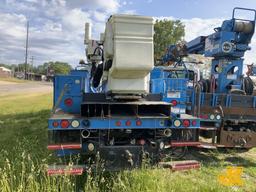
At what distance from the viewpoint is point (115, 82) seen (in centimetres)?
502

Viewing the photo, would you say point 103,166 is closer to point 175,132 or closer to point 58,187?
point 58,187

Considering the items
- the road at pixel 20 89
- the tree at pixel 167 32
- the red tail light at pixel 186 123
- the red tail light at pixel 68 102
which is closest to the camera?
the red tail light at pixel 186 123

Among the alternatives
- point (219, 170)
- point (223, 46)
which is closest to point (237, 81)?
point (223, 46)

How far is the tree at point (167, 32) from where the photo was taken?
29.9 metres

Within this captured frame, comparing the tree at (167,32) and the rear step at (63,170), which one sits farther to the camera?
the tree at (167,32)

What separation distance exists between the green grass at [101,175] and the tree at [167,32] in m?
21.7

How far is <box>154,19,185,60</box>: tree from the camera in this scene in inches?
1176

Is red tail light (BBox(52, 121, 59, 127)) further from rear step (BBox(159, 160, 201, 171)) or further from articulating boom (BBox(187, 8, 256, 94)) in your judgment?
articulating boom (BBox(187, 8, 256, 94))

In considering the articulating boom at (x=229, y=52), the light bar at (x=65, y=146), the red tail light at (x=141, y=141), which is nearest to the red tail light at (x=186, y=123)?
the red tail light at (x=141, y=141)

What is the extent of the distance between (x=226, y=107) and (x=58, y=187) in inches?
179

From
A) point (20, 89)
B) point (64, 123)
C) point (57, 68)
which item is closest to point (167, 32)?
point (20, 89)

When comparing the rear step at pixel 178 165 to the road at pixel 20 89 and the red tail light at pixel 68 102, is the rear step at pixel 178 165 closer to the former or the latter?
the red tail light at pixel 68 102

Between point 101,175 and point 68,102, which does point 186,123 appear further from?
point 68,102

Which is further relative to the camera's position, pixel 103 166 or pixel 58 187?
pixel 103 166
